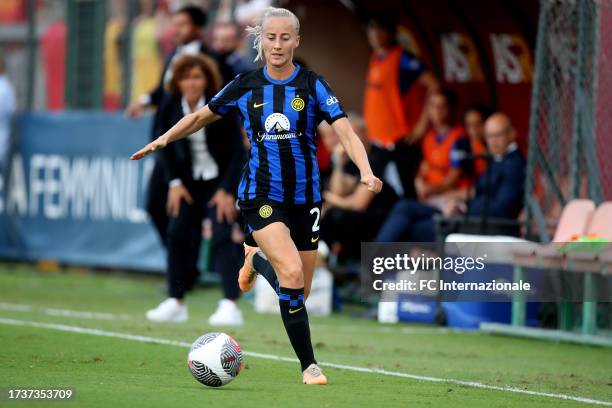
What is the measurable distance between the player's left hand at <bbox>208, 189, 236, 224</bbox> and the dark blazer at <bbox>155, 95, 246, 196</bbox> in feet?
0.64

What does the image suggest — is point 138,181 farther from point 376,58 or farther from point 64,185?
point 376,58

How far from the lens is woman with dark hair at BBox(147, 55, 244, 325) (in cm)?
1126

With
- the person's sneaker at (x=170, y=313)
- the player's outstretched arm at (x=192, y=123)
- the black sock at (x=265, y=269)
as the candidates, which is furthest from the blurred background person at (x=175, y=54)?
the player's outstretched arm at (x=192, y=123)

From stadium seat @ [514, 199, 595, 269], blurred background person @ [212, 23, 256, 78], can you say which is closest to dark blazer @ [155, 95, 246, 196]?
blurred background person @ [212, 23, 256, 78]

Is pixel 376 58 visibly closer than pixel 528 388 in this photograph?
No

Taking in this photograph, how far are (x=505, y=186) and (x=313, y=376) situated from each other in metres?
4.97

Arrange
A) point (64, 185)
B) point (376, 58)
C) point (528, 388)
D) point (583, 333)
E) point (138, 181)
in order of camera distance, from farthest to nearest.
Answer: point (64, 185), point (138, 181), point (376, 58), point (583, 333), point (528, 388)

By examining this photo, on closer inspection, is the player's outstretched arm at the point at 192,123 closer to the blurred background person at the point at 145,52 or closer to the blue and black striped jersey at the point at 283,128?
the blue and black striped jersey at the point at 283,128

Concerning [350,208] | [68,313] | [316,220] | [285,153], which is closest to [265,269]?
[316,220]

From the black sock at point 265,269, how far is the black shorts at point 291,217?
263mm

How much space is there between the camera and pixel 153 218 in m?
12.9

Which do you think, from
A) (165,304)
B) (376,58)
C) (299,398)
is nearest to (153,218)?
(165,304)

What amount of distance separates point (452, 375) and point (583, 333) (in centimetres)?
253

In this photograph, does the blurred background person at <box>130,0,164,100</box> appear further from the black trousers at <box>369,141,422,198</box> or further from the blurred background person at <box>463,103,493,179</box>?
the blurred background person at <box>463,103,493,179</box>
